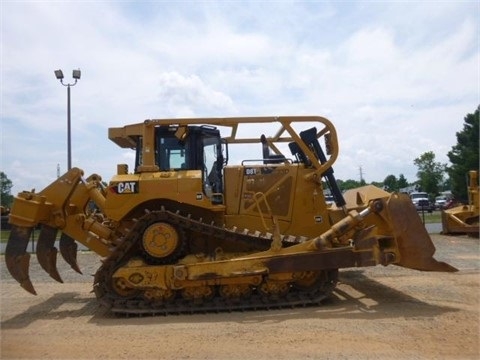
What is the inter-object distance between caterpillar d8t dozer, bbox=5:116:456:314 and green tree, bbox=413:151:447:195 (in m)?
64.8

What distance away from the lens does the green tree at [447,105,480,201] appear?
42438 mm

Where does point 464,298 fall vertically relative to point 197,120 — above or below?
below

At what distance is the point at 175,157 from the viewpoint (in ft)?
29.1

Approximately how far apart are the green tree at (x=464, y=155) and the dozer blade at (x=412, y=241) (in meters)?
37.1

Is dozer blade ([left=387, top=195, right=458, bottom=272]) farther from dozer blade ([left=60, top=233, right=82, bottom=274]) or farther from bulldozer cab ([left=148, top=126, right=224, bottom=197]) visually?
dozer blade ([left=60, top=233, right=82, bottom=274])

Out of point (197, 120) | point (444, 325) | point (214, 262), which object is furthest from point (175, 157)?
point (444, 325)

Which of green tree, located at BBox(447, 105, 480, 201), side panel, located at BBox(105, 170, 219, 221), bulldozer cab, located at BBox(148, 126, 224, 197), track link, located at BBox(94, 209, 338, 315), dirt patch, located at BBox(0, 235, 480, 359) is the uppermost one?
green tree, located at BBox(447, 105, 480, 201)

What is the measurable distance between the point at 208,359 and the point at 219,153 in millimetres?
4719

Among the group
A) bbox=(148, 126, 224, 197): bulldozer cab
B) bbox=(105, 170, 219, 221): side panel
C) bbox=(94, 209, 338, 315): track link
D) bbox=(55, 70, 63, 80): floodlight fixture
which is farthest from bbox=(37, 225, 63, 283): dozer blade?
bbox=(55, 70, 63, 80): floodlight fixture

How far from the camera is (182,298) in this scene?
7.95 meters

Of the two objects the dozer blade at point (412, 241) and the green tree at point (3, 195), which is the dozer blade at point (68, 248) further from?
the dozer blade at point (412, 241)

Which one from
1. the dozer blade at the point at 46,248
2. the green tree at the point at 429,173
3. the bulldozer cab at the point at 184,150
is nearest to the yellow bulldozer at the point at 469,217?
the bulldozer cab at the point at 184,150

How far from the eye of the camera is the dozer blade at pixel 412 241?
780cm

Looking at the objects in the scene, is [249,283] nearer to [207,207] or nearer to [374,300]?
[207,207]
